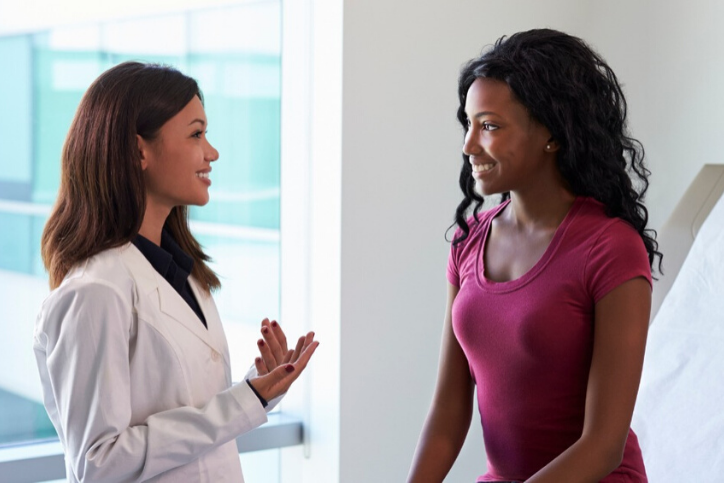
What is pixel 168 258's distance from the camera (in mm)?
1473

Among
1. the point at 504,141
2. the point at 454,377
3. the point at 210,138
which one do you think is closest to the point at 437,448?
the point at 454,377

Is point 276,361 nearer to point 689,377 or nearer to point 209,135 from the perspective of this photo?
point 689,377

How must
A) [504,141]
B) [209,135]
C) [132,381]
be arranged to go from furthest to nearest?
[209,135], [504,141], [132,381]

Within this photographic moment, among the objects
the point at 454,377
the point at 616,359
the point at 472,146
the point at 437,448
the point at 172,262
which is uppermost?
the point at 472,146

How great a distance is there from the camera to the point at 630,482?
1.43 meters

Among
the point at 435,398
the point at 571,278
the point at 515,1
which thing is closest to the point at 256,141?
the point at 515,1

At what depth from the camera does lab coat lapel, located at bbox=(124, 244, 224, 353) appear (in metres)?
1.38

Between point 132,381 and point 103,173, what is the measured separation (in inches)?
13.0

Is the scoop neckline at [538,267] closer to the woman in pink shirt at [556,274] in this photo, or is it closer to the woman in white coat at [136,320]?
the woman in pink shirt at [556,274]

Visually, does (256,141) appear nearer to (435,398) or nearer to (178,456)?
(435,398)

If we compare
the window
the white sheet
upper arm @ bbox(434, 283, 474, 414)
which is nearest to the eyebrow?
upper arm @ bbox(434, 283, 474, 414)

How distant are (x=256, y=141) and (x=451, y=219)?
0.65m

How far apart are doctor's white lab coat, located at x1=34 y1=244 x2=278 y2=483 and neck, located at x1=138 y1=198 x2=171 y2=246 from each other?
3.6 inches

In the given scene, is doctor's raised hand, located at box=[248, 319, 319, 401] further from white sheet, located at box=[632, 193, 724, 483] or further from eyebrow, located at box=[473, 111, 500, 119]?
white sheet, located at box=[632, 193, 724, 483]
